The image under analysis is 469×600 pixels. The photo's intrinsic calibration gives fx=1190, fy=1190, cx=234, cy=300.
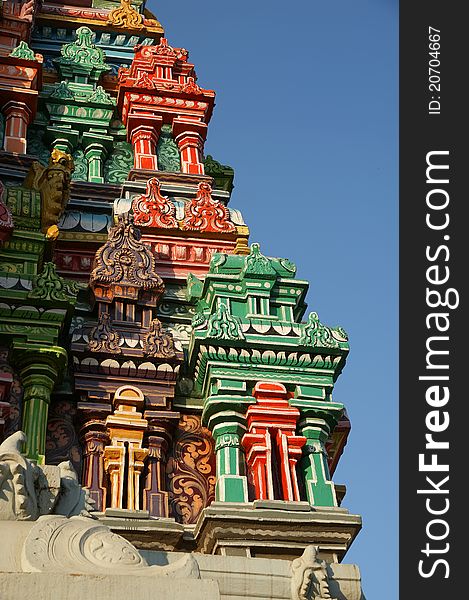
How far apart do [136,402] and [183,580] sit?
19.6 ft

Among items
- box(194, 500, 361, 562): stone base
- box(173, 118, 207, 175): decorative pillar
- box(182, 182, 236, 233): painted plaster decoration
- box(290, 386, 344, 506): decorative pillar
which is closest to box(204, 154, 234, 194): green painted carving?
box(173, 118, 207, 175): decorative pillar

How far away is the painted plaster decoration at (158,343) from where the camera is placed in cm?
1296

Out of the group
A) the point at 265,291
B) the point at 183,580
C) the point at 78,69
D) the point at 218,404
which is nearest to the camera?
the point at 183,580

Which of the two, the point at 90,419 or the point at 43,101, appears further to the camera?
the point at 43,101

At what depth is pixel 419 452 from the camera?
1069cm

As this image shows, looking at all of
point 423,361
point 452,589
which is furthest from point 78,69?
point 452,589

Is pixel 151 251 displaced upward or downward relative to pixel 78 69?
downward

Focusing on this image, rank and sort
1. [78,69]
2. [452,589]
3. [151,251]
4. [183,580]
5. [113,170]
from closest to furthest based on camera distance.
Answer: [183,580]
[452,589]
[151,251]
[113,170]
[78,69]

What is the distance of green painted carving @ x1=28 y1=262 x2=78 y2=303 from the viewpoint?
1289 centimetres

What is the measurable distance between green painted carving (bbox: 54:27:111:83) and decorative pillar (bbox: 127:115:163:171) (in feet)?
5.01

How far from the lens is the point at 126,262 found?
1388cm

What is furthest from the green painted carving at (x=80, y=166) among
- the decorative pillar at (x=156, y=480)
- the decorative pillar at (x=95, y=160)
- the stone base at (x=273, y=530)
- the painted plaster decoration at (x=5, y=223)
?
the stone base at (x=273, y=530)

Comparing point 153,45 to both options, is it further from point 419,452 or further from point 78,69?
point 419,452

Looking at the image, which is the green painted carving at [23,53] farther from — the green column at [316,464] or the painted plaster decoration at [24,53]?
the green column at [316,464]
